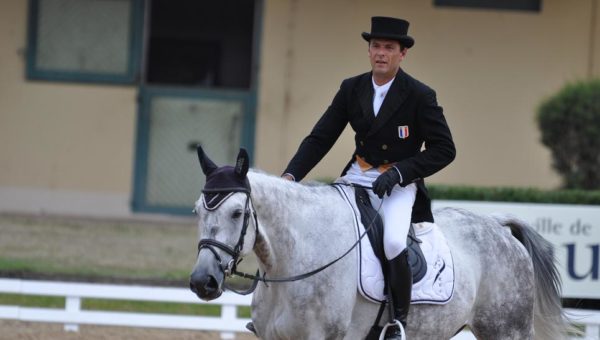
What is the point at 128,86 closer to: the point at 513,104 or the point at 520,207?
the point at 513,104

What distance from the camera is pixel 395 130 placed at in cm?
634

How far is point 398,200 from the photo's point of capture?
250 inches

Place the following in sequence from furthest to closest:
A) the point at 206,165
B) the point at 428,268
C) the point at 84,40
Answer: the point at 84,40 → the point at 428,268 → the point at 206,165

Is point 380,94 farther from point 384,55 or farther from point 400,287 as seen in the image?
point 400,287

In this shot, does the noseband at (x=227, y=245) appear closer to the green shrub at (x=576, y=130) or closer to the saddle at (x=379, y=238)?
the saddle at (x=379, y=238)

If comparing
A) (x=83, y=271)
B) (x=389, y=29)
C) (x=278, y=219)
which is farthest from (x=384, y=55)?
(x=83, y=271)

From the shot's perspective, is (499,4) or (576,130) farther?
(499,4)

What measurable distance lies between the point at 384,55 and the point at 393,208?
85 cm

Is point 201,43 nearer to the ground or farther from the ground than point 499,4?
nearer to the ground

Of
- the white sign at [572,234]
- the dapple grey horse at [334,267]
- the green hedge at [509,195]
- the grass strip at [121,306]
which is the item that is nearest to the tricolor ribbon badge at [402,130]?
the dapple grey horse at [334,267]

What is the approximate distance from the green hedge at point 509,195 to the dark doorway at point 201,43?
5405 mm

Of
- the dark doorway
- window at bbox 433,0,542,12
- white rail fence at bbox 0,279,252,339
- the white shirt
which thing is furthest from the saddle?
the dark doorway

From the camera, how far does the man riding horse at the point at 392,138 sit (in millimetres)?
6156

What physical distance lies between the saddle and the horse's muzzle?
1158 mm
